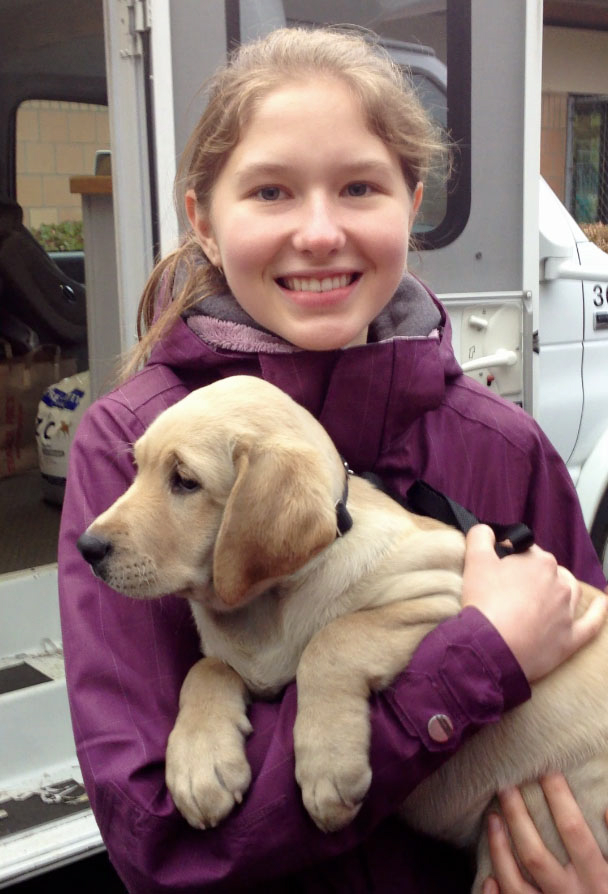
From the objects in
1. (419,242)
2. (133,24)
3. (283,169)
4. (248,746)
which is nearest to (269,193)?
(283,169)

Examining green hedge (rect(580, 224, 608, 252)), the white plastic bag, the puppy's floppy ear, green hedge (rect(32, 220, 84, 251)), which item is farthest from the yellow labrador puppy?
green hedge (rect(32, 220, 84, 251))

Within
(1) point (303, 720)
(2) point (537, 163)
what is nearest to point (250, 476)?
(1) point (303, 720)

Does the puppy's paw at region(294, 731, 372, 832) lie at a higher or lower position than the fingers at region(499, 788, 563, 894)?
higher

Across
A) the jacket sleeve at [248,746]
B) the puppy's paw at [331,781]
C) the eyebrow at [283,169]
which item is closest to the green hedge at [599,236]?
the eyebrow at [283,169]

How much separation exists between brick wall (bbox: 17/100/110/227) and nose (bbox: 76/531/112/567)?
17.5ft

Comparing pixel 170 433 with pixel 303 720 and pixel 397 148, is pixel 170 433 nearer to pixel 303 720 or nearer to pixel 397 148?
pixel 303 720

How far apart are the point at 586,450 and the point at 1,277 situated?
137 inches

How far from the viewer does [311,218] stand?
177 centimetres

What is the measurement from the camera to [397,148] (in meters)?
1.91

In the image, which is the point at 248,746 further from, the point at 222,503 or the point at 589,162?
the point at 589,162

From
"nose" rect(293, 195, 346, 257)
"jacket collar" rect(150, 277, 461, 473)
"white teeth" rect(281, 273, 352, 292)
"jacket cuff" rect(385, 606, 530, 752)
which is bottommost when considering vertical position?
"jacket cuff" rect(385, 606, 530, 752)

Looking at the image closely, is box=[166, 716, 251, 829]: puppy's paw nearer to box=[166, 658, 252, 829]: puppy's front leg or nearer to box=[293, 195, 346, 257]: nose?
box=[166, 658, 252, 829]: puppy's front leg

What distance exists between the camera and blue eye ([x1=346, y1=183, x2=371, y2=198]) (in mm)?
1828

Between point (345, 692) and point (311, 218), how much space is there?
0.77m
